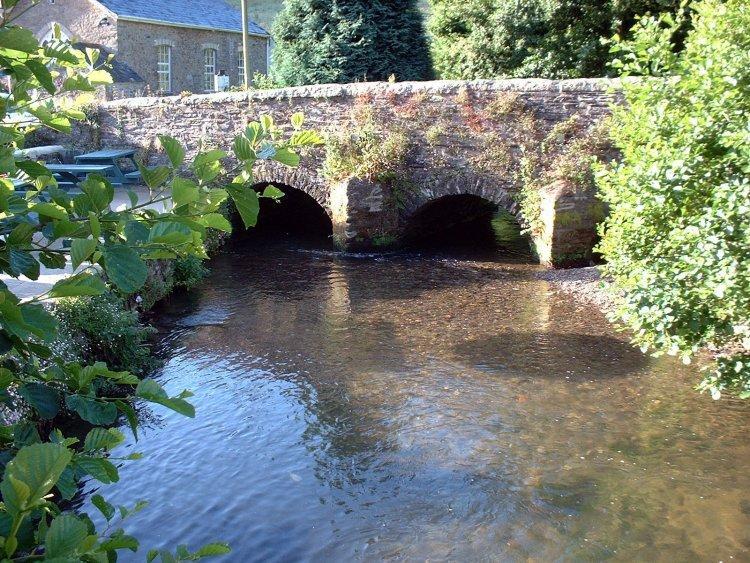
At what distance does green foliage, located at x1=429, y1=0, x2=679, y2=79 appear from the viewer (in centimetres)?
1380

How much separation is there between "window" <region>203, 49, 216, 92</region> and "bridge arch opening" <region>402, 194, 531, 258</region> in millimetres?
12058

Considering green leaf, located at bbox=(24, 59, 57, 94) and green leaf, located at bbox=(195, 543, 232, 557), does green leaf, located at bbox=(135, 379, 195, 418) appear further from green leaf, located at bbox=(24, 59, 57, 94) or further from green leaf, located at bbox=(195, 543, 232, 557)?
green leaf, located at bbox=(24, 59, 57, 94)

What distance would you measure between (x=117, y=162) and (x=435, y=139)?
6723mm

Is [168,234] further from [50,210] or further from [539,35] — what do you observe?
[539,35]

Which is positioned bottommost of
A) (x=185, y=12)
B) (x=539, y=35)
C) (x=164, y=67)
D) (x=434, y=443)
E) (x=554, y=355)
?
(x=434, y=443)

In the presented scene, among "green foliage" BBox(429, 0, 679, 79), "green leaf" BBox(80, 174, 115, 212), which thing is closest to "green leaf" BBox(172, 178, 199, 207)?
"green leaf" BBox(80, 174, 115, 212)

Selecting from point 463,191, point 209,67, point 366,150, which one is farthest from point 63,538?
point 209,67

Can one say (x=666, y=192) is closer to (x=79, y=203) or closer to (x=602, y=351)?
(x=602, y=351)

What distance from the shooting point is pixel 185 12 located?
2341 cm

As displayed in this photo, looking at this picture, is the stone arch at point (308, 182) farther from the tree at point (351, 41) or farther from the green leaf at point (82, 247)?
the green leaf at point (82, 247)

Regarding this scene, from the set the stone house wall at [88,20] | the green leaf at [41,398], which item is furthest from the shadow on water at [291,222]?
the green leaf at [41,398]

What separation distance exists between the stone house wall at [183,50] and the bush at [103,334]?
15701 mm

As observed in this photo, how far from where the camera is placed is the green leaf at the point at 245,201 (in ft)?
6.65

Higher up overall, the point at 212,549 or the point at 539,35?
the point at 539,35
